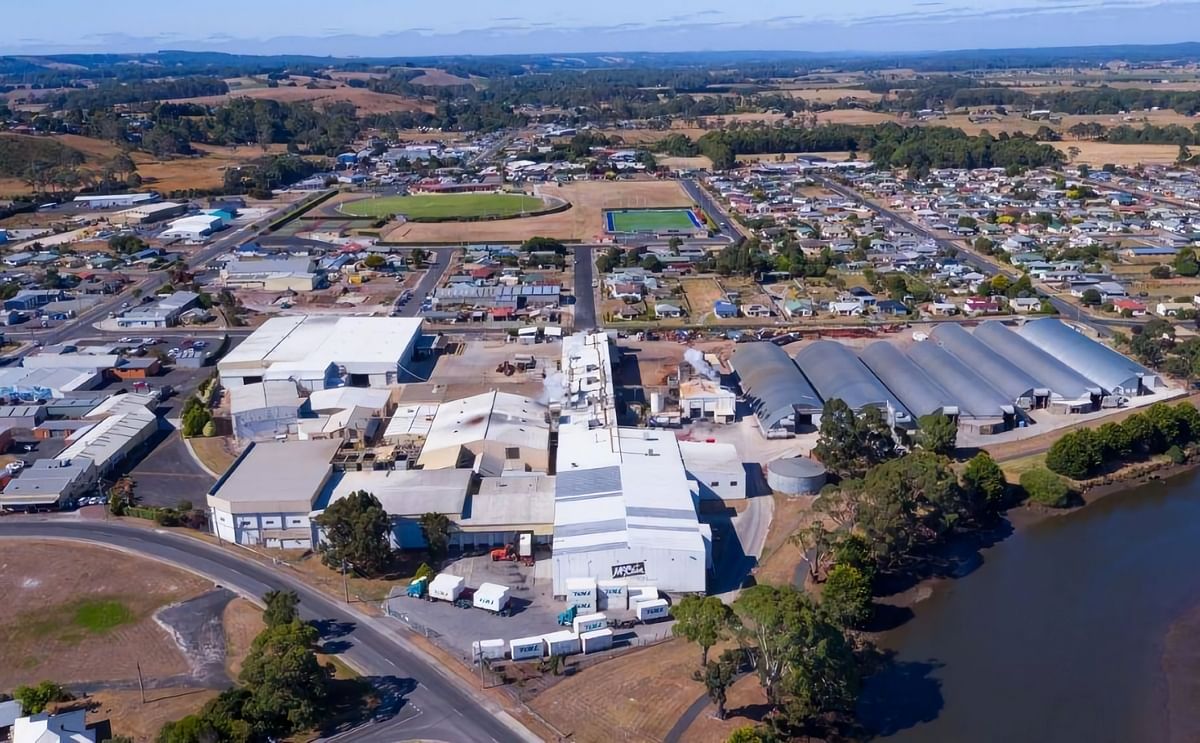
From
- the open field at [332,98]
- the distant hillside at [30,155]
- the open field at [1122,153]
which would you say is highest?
the open field at [332,98]

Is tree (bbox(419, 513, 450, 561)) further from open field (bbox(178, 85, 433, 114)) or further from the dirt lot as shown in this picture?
open field (bbox(178, 85, 433, 114))

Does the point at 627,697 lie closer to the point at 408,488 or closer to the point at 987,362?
the point at 408,488

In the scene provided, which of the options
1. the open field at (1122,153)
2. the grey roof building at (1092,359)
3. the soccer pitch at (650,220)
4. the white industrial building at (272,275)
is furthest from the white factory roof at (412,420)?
the open field at (1122,153)

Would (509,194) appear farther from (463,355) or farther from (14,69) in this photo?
(14,69)

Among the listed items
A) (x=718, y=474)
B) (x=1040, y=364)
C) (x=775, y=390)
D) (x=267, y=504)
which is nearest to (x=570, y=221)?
(x=775, y=390)

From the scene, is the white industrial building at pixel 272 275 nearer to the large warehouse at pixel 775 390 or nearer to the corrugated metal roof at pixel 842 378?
the large warehouse at pixel 775 390

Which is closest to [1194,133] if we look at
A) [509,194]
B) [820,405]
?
[509,194]

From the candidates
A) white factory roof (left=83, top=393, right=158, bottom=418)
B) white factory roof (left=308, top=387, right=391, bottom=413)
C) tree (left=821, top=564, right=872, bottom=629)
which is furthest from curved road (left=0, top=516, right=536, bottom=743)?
white factory roof (left=308, top=387, right=391, bottom=413)
